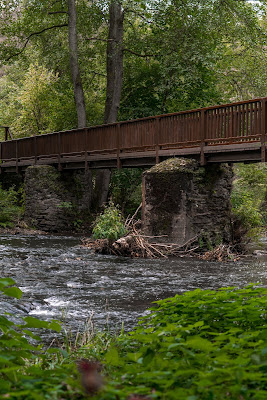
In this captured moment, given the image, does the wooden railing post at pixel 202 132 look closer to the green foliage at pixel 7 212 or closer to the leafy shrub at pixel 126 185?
the leafy shrub at pixel 126 185

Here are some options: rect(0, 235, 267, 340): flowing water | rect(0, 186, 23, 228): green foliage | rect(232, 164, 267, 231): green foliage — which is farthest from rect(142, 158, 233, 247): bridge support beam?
rect(0, 186, 23, 228): green foliage

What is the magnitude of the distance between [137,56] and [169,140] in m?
10.2

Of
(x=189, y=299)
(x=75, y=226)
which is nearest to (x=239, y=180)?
(x=75, y=226)

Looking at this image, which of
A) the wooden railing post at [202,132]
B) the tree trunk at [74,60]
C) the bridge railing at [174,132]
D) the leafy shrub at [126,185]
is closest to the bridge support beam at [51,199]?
the bridge railing at [174,132]

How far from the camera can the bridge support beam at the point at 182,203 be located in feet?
43.5

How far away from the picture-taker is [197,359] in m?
3.17

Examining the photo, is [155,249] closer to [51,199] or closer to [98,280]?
[98,280]

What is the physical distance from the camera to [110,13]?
2198cm

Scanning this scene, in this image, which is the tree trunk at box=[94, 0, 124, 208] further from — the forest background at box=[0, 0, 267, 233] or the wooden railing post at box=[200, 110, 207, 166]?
the wooden railing post at box=[200, 110, 207, 166]

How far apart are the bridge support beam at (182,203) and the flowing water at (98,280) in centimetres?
112

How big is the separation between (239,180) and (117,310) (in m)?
19.6

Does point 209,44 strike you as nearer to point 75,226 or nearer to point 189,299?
point 75,226

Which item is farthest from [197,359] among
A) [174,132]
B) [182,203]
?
[174,132]

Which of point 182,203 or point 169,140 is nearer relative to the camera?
point 182,203
